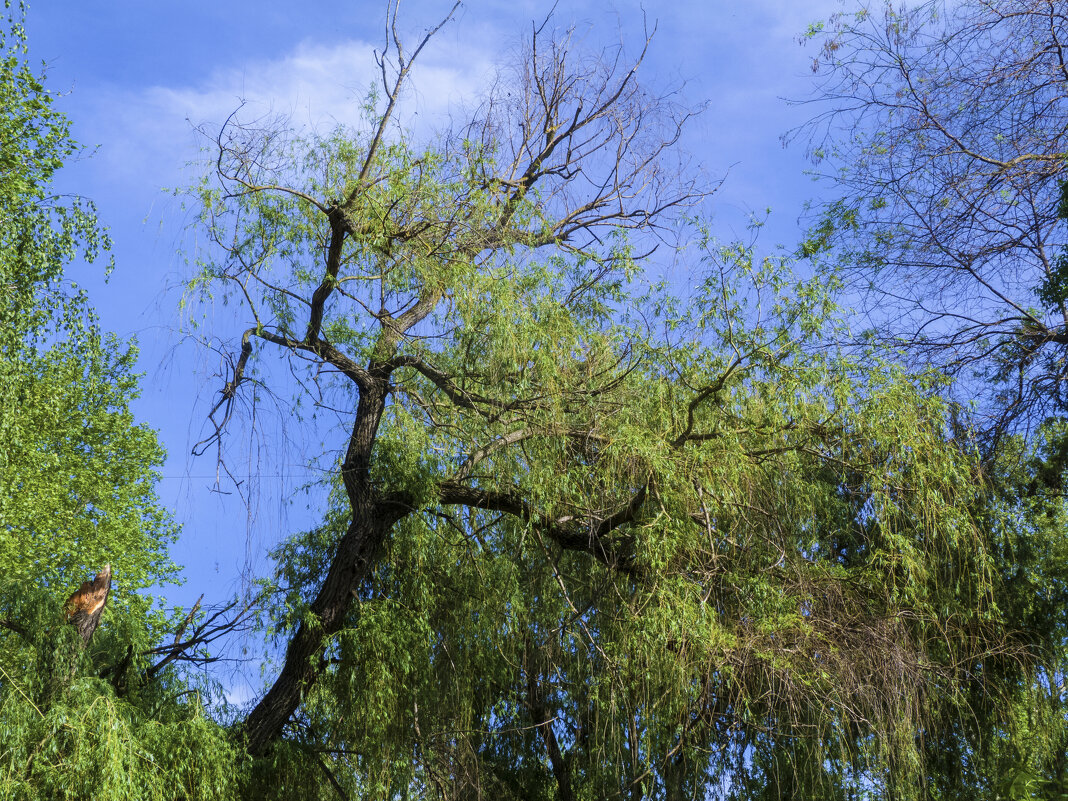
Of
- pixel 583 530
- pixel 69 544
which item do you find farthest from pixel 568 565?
pixel 69 544

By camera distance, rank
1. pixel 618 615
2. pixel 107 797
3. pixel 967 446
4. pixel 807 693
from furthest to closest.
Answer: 1. pixel 967 446
2. pixel 618 615
3. pixel 807 693
4. pixel 107 797

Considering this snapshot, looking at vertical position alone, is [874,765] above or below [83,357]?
below

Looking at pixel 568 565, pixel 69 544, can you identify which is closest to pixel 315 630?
pixel 568 565

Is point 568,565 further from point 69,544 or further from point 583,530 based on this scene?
point 69,544

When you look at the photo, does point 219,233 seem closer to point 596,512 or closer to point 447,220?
point 447,220

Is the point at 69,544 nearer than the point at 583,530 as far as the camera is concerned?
No

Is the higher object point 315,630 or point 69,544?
point 69,544

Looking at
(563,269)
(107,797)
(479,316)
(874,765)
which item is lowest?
(107,797)

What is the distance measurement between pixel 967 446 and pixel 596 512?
352 centimetres

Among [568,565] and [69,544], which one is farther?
[69,544]

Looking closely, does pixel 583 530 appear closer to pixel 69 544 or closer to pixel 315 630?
pixel 315 630

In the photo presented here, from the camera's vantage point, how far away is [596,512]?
706 cm

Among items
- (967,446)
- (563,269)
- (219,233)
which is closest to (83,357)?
(219,233)

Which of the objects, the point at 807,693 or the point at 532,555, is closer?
the point at 807,693
